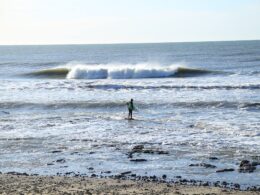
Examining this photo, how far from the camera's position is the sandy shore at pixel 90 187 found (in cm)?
1248

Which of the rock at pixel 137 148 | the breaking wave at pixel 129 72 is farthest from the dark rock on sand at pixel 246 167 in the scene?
the breaking wave at pixel 129 72

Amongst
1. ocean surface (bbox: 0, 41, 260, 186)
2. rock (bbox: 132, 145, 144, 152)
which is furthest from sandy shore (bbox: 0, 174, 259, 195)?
rock (bbox: 132, 145, 144, 152)

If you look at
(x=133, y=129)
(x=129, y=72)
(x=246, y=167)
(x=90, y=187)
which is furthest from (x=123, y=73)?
(x=90, y=187)

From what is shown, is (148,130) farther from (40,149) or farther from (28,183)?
(28,183)

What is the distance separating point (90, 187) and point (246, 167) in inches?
195

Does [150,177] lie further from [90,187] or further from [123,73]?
[123,73]

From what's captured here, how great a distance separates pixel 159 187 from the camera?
13.0 metres

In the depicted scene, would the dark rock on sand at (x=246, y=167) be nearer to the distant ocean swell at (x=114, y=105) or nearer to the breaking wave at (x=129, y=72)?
the distant ocean swell at (x=114, y=105)

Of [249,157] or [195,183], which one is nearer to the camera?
[195,183]

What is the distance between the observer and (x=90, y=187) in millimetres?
A: 13008

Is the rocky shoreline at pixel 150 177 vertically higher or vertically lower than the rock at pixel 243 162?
lower

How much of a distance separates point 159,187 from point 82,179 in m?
2.38

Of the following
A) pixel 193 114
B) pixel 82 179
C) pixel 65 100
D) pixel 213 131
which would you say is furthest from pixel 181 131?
pixel 65 100

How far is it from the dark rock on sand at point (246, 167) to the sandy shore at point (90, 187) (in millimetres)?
2192
